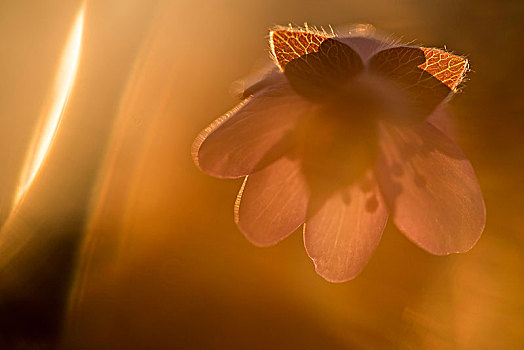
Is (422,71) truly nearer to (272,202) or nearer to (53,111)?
(272,202)

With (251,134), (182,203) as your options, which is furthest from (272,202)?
(182,203)

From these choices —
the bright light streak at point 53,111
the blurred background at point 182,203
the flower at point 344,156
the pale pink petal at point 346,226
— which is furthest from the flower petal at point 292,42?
the bright light streak at point 53,111

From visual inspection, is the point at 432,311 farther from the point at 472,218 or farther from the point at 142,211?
the point at 142,211

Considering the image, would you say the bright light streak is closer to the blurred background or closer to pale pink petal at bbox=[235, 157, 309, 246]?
the blurred background

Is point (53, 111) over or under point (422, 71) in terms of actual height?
over

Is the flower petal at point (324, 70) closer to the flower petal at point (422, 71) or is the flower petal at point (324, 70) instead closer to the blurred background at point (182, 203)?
the flower petal at point (422, 71)

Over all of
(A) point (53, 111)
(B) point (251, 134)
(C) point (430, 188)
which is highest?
(A) point (53, 111)
